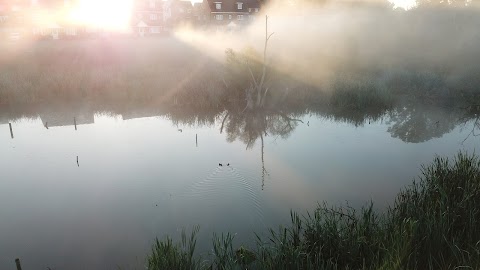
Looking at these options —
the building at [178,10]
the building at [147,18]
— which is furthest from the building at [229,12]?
the building at [178,10]

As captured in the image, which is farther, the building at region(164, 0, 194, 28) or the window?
the building at region(164, 0, 194, 28)

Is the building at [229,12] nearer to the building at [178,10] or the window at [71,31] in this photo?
the building at [178,10]

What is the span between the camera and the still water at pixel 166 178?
26.8 ft

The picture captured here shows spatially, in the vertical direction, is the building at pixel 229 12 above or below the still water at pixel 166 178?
above

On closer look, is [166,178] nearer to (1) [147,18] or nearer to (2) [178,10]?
(1) [147,18]

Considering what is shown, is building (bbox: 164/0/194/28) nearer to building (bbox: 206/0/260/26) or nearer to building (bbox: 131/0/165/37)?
building (bbox: 131/0/165/37)

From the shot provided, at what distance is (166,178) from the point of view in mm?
11477

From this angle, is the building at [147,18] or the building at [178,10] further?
the building at [178,10]

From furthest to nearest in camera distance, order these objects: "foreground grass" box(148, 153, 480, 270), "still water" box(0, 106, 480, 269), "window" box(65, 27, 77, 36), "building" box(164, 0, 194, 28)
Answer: "building" box(164, 0, 194, 28)
"window" box(65, 27, 77, 36)
"still water" box(0, 106, 480, 269)
"foreground grass" box(148, 153, 480, 270)

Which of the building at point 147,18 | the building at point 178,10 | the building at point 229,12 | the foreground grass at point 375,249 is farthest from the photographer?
the building at point 178,10

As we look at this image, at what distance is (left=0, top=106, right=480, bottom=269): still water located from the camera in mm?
8156

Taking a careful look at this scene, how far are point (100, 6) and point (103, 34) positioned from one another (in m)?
5.03

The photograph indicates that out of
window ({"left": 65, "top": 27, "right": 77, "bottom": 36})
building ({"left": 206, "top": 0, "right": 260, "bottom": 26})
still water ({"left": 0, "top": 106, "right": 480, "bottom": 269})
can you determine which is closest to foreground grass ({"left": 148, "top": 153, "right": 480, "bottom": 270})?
still water ({"left": 0, "top": 106, "right": 480, "bottom": 269})

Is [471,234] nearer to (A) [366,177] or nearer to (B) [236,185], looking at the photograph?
(A) [366,177]
